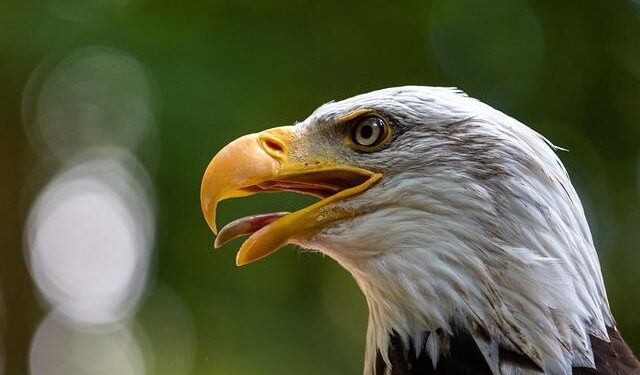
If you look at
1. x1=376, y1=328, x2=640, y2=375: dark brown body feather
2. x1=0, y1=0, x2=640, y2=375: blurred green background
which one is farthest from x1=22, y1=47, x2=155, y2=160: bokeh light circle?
x1=376, y1=328, x2=640, y2=375: dark brown body feather

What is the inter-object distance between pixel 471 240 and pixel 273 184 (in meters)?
0.75

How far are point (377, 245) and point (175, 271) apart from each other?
18.0 ft

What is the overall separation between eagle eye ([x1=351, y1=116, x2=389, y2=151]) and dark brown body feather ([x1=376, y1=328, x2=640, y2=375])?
0.66m

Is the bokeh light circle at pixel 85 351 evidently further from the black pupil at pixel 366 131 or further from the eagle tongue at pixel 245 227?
the black pupil at pixel 366 131

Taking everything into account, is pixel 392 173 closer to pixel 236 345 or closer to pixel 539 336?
pixel 539 336

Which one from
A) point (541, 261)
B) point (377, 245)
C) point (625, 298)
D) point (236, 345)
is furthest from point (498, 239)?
point (236, 345)

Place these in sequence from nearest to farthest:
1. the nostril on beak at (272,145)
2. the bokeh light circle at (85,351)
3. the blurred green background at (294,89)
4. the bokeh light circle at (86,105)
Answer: the nostril on beak at (272,145) → the blurred green background at (294,89) → the bokeh light circle at (86,105) → the bokeh light circle at (85,351)

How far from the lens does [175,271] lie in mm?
8602

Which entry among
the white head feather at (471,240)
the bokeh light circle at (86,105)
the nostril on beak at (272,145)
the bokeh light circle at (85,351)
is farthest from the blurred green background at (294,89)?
the white head feather at (471,240)

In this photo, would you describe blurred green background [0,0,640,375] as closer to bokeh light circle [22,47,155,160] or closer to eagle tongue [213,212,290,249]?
bokeh light circle [22,47,155,160]

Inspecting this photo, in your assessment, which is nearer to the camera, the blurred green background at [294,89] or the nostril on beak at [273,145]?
the nostril on beak at [273,145]

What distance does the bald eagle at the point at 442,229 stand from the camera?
311 cm

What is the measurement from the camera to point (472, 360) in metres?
3.14

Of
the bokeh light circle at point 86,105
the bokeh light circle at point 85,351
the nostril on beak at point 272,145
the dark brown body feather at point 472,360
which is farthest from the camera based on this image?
the bokeh light circle at point 85,351
